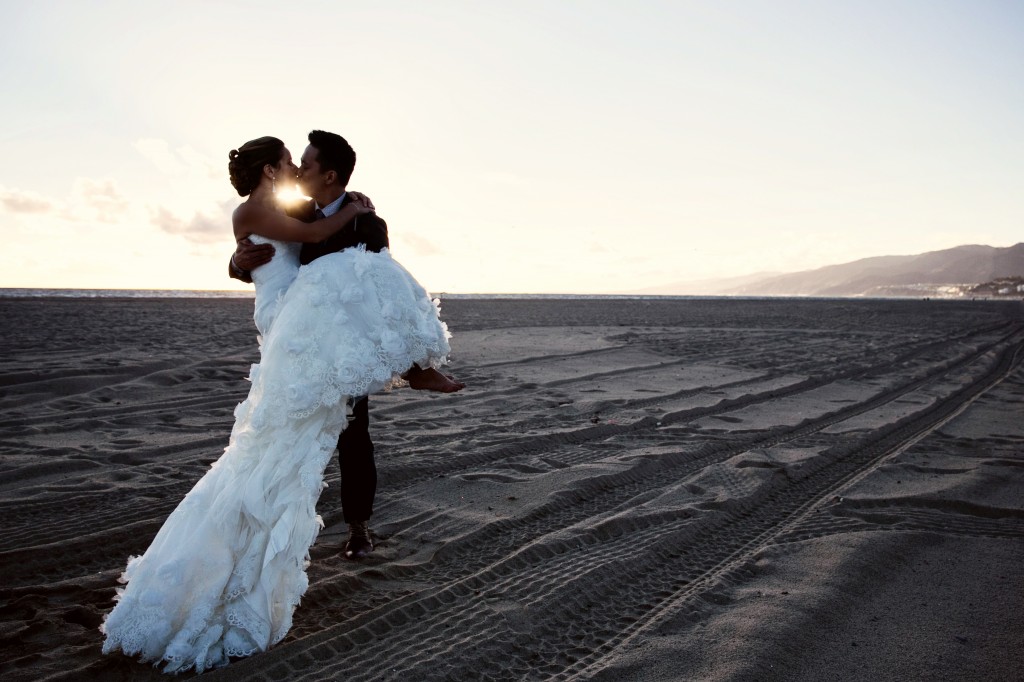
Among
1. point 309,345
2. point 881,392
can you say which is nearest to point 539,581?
point 309,345

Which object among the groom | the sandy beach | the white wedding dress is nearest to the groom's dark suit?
the groom

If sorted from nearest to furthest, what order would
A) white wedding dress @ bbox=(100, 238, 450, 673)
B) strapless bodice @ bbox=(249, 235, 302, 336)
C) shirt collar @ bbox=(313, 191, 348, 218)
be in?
white wedding dress @ bbox=(100, 238, 450, 673) < strapless bodice @ bbox=(249, 235, 302, 336) < shirt collar @ bbox=(313, 191, 348, 218)

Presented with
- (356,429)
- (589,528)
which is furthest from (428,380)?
(589,528)

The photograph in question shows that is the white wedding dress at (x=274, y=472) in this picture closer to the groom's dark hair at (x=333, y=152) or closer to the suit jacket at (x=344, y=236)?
the suit jacket at (x=344, y=236)

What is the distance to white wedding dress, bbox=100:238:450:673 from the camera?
2404mm

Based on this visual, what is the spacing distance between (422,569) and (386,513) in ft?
2.77

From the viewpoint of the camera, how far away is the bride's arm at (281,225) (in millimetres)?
2764

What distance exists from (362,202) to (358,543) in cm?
171

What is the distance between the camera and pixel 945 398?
25.9 ft

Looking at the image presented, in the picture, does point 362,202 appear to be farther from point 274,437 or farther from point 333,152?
point 274,437

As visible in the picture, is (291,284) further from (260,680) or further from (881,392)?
(881,392)

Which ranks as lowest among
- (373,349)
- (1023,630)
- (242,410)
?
(1023,630)

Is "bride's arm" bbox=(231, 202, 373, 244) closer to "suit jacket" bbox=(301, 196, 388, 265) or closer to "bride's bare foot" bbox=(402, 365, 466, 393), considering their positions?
"suit jacket" bbox=(301, 196, 388, 265)

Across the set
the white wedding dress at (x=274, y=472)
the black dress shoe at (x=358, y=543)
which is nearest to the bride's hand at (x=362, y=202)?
the white wedding dress at (x=274, y=472)
